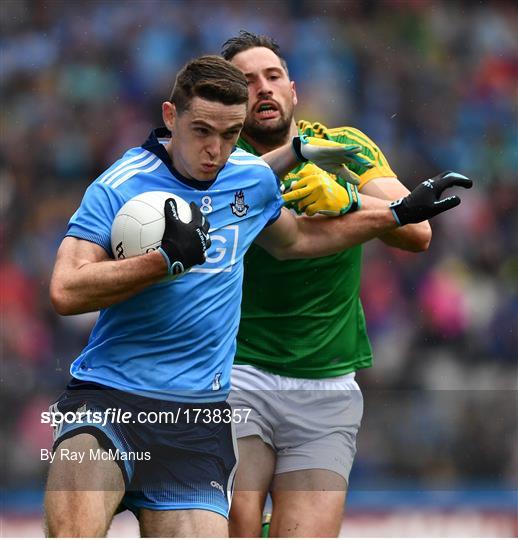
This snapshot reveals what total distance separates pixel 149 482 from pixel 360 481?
4.07 m

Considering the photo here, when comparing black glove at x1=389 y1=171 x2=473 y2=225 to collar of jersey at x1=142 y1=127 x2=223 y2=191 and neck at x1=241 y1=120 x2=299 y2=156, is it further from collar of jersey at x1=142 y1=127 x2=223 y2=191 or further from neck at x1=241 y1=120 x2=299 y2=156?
collar of jersey at x1=142 y1=127 x2=223 y2=191

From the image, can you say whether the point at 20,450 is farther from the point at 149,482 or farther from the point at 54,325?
the point at 149,482

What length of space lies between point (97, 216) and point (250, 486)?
1.62 meters

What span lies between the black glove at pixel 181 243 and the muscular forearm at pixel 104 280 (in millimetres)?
36

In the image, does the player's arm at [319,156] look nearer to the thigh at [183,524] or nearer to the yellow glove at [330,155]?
the yellow glove at [330,155]

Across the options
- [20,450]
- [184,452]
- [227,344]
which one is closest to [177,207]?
[227,344]

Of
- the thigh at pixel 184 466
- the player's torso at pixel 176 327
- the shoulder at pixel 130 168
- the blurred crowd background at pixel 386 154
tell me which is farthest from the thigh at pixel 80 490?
the blurred crowd background at pixel 386 154

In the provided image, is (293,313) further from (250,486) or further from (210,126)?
(210,126)

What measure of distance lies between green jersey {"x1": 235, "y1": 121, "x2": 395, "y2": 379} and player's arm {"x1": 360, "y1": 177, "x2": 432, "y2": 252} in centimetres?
5

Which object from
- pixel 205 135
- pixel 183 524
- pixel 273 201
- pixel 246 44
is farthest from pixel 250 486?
pixel 246 44

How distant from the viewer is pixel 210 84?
4512 mm

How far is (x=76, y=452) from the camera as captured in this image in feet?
13.5

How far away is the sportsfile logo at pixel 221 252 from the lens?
454 cm

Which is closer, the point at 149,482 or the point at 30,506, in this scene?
the point at 149,482
